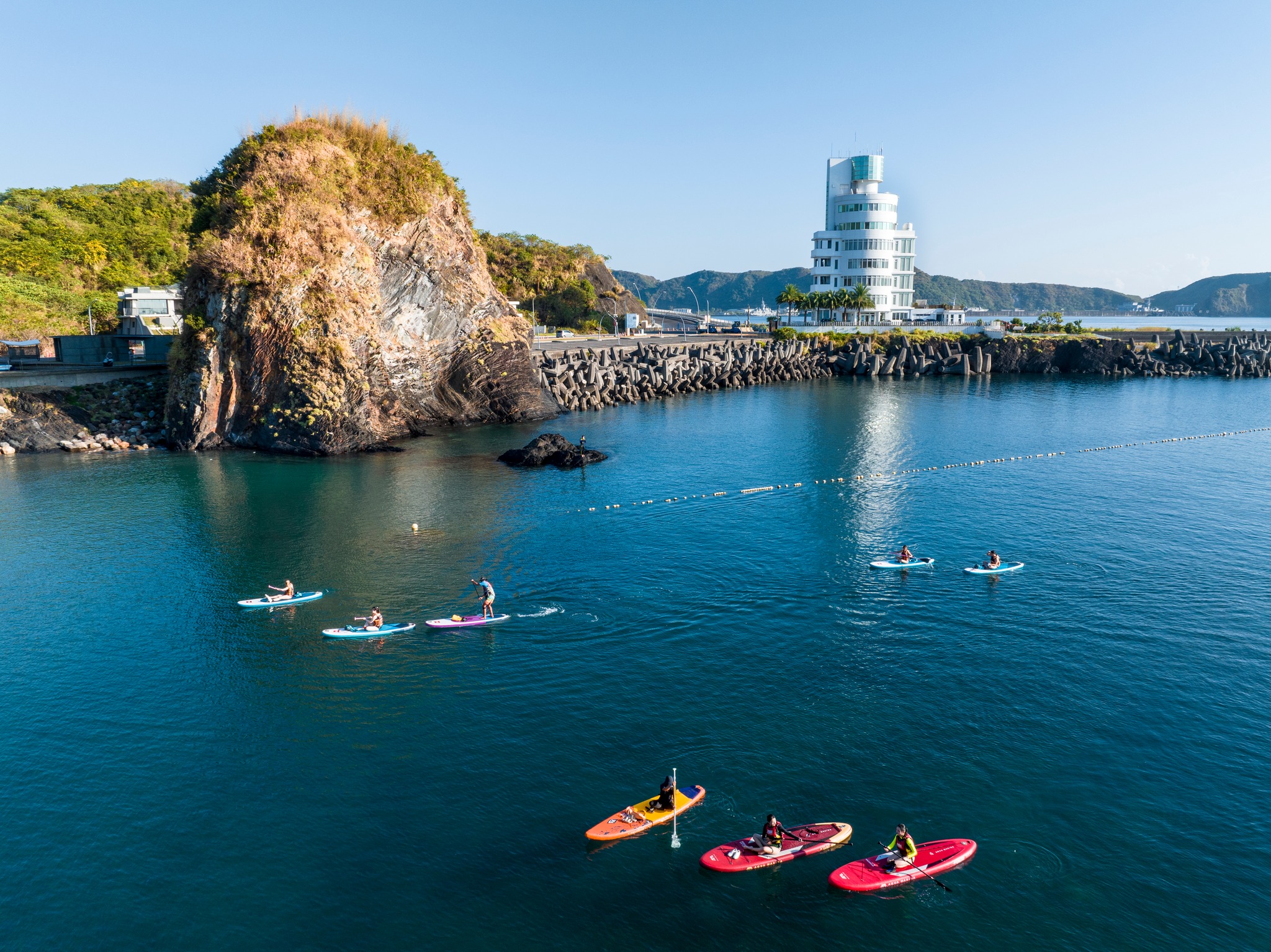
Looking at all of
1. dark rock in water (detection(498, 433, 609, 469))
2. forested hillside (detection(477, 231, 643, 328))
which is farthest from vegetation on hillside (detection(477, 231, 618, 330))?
dark rock in water (detection(498, 433, 609, 469))

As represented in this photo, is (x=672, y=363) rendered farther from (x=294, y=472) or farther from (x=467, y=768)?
(x=467, y=768)

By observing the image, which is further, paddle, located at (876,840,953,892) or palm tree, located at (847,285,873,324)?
palm tree, located at (847,285,873,324)

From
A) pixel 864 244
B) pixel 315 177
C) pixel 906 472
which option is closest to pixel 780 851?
pixel 906 472

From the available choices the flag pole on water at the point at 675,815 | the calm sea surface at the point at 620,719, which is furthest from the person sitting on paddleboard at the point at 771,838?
the flag pole on water at the point at 675,815

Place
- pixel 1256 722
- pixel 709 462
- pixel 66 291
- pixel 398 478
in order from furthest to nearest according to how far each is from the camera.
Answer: pixel 66 291 < pixel 709 462 < pixel 398 478 < pixel 1256 722

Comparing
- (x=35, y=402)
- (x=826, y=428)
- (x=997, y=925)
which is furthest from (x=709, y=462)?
(x=35, y=402)

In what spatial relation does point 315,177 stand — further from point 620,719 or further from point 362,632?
point 620,719

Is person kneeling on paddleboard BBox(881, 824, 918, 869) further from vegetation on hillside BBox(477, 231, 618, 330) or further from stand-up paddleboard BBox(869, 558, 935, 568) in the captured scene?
vegetation on hillside BBox(477, 231, 618, 330)
